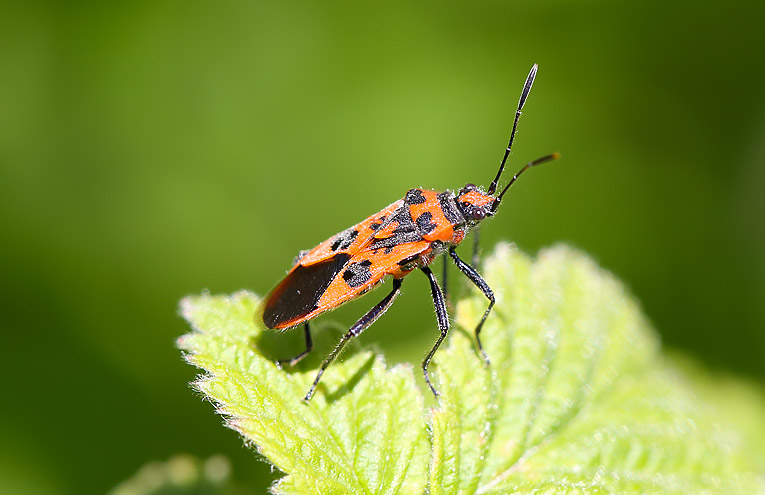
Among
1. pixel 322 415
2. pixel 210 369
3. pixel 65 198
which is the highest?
pixel 65 198

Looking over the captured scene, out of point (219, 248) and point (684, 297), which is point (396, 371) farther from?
point (684, 297)

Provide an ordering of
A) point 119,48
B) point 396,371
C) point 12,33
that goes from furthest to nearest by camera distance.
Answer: point 119,48
point 12,33
point 396,371

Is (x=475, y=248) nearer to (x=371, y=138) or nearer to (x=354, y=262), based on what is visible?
(x=354, y=262)

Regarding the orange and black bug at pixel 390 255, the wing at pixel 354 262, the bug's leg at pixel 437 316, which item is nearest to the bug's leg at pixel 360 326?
the orange and black bug at pixel 390 255

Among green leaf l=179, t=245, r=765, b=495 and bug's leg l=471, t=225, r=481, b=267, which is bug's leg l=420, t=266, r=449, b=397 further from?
bug's leg l=471, t=225, r=481, b=267

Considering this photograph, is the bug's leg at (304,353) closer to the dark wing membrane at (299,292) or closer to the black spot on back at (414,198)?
the dark wing membrane at (299,292)

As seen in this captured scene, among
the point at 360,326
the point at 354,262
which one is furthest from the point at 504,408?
the point at 354,262

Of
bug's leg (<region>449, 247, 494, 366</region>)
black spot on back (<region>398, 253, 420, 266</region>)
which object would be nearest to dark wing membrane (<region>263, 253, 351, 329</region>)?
black spot on back (<region>398, 253, 420, 266</region>)

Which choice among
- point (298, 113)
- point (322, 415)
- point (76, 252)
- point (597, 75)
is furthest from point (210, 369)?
point (597, 75)
